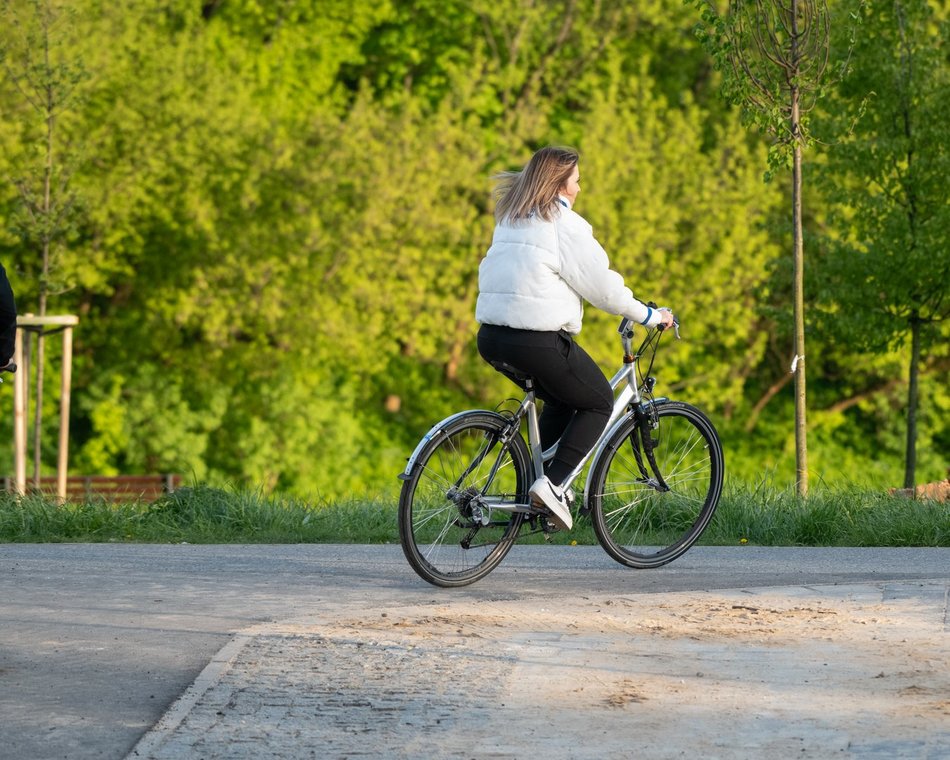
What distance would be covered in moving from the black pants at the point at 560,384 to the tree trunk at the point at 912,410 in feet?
30.2

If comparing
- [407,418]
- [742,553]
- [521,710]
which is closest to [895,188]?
[742,553]

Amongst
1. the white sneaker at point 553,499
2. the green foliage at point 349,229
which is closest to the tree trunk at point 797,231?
the white sneaker at point 553,499

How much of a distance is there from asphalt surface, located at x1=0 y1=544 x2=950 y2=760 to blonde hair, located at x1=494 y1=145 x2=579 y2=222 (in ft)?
5.00

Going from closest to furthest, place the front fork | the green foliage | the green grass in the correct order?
the front fork, the green grass, the green foliage

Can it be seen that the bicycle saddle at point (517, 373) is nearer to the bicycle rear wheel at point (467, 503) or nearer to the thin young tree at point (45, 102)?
the bicycle rear wheel at point (467, 503)

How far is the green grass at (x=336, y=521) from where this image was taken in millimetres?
8672

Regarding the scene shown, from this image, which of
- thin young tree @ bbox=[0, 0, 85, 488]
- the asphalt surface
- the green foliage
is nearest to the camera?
the asphalt surface

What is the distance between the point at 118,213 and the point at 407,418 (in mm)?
8731

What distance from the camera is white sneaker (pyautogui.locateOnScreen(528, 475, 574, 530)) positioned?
23.0 feet

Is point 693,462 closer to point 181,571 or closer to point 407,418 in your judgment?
point 181,571

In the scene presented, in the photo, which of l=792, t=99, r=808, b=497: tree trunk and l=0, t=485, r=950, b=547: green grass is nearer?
l=0, t=485, r=950, b=547: green grass

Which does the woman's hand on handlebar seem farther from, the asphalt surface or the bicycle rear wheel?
the asphalt surface

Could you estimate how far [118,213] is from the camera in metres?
28.9

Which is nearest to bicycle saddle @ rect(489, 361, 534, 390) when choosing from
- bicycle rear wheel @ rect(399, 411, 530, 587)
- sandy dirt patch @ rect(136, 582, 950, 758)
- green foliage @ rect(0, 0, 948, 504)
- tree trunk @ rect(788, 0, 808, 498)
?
bicycle rear wheel @ rect(399, 411, 530, 587)
